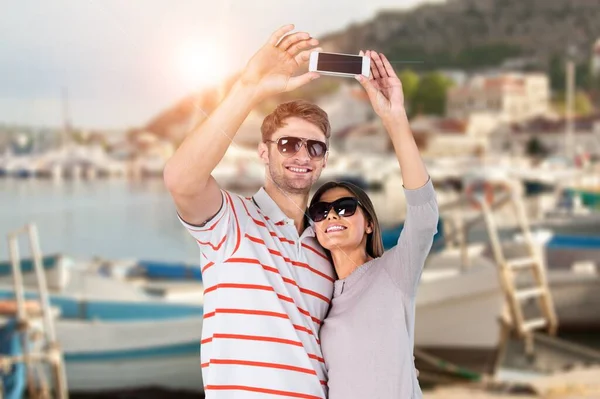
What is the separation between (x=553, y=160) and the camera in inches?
333

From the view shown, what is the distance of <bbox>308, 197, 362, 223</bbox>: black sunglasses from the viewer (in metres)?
0.56

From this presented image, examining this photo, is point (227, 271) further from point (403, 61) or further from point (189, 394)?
point (189, 394)

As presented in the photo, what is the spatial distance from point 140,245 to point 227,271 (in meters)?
7.72

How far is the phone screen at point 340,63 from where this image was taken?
0.50m

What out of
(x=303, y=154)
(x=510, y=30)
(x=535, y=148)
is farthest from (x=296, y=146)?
(x=510, y=30)

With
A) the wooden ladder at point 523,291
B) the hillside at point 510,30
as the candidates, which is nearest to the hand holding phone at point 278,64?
the wooden ladder at point 523,291

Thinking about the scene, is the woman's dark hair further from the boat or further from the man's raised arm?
the boat

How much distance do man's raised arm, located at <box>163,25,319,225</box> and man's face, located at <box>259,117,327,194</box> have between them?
50 mm

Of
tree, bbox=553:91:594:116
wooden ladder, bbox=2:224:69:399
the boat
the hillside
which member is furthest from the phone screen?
tree, bbox=553:91:594:116

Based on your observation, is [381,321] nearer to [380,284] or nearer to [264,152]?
[380,284]

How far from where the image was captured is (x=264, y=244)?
54cm

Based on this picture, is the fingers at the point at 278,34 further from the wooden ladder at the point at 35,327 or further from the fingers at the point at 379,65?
the wooden ladder at the point at 35,327

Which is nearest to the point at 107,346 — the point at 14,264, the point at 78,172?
the point at 14,264

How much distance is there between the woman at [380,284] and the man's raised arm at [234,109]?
49 millimetres
